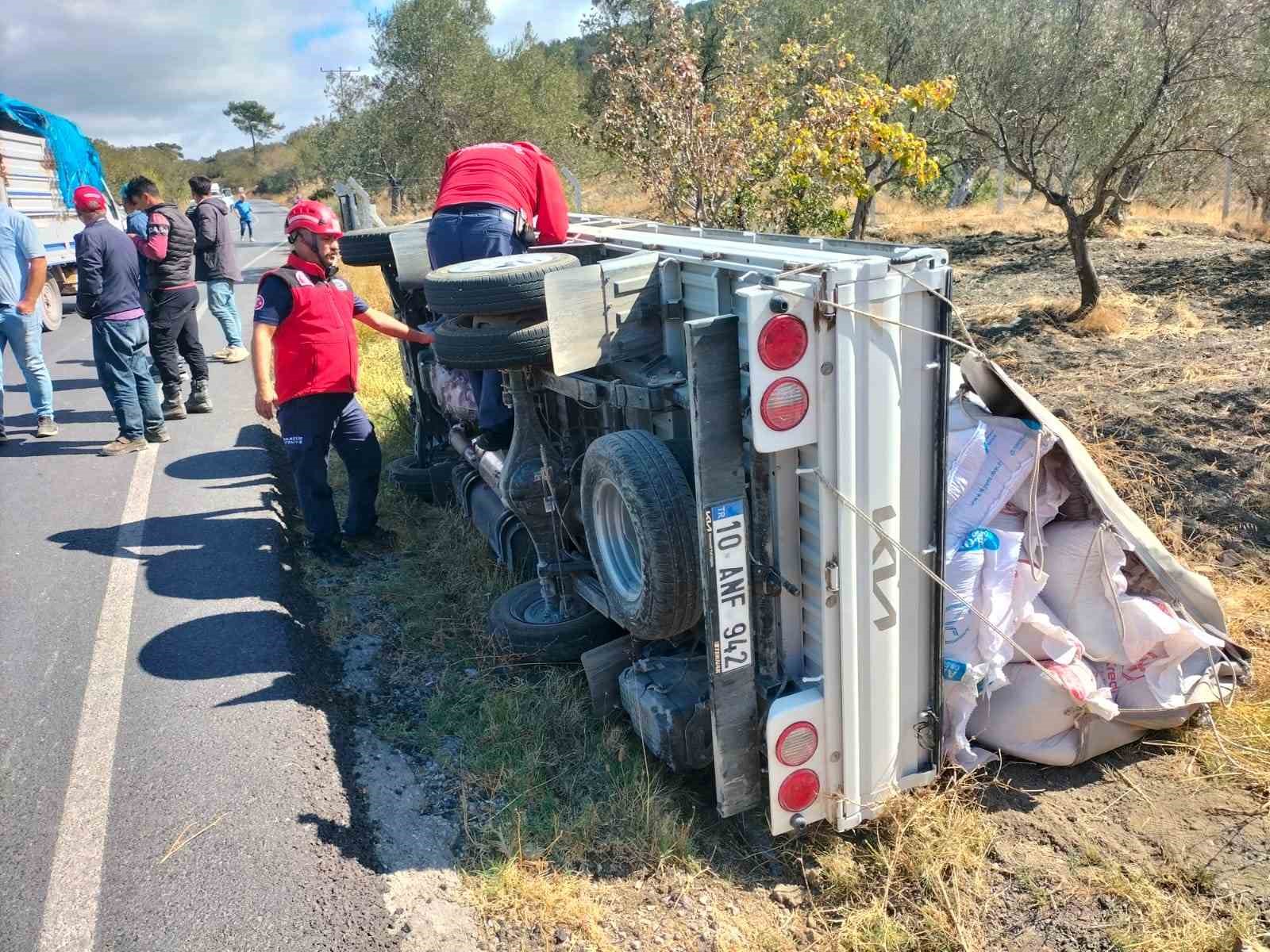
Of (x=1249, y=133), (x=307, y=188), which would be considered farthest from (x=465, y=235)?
(x=307, y=188)

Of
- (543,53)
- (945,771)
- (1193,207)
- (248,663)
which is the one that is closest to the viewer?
(945,771)

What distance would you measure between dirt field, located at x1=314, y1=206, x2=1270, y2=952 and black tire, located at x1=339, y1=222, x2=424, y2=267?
8.06ft

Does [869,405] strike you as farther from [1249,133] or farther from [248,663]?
[1249,133]

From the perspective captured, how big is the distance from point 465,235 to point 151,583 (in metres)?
2.53

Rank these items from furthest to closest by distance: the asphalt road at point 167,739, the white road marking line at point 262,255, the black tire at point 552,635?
the white road marking line at point 262,255 → the black tire at point 552,635 → the asphalt road at point 167,739

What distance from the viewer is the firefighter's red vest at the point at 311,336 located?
16.8 feet

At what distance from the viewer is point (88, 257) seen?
694 cm

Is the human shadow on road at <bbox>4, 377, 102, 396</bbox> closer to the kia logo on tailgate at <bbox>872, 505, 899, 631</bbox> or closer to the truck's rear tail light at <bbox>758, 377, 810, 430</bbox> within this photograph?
the truck's rear tail light at <bbox>758, 377, 810, 430</bbox>

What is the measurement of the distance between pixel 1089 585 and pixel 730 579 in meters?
1.61

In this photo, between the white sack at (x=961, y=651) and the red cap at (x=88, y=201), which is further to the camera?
the red cap at (x=88, y=201)

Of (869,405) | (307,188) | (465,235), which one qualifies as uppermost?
(307,188)

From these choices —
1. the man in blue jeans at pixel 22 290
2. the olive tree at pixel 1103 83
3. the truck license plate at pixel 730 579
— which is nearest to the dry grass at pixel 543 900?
the truck license plate at pixel 730 579

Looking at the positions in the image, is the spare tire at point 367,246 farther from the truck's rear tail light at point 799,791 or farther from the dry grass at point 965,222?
the dry grass at point 965,222

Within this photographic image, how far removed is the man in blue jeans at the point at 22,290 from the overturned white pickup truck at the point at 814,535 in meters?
5.33
